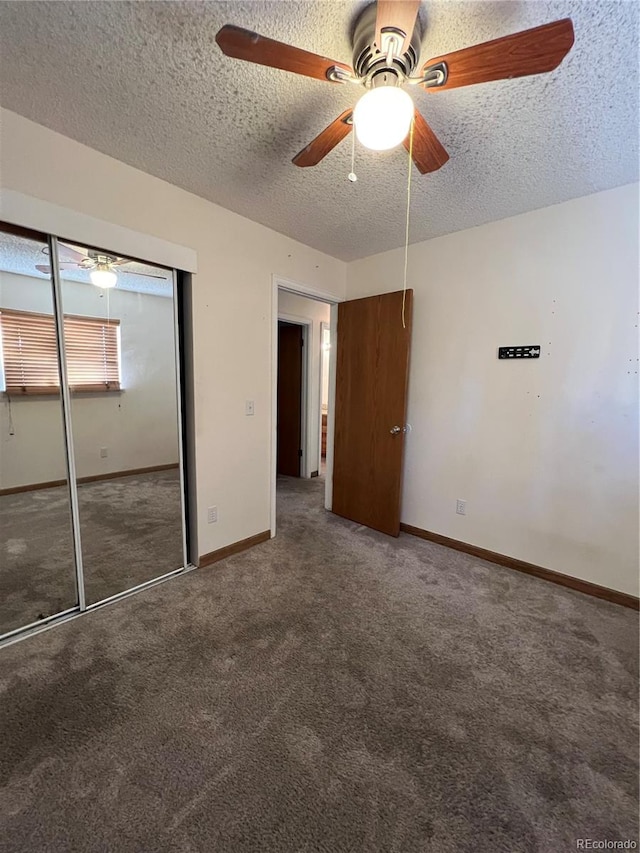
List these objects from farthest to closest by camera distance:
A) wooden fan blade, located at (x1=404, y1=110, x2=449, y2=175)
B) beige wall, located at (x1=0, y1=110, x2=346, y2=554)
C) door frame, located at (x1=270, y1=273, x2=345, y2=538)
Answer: door frame, located at (x1=270, y1=273, x2=345, y2=538) < beige wall, located at (x1=0, y1=110, x2=346, y2=554) < wooden fan blade, located at (x1=404, y1=110, x2=449, y2=175)

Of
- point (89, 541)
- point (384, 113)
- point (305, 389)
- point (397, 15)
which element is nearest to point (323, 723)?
point (89, 541)

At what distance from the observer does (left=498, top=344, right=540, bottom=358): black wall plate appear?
2.38m

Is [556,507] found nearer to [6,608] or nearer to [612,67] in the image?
[612,67]

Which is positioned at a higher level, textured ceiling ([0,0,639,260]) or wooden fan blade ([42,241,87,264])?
textured ceiling ([0,0,639,260])

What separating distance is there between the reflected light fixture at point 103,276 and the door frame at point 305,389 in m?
2.42

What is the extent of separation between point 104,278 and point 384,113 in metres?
1.77

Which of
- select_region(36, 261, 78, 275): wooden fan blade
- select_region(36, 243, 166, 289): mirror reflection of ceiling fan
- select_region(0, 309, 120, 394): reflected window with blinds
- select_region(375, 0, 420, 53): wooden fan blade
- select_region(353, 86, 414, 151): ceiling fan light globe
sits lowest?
select_region(0, 309, 120, 394): reflected window with blinds

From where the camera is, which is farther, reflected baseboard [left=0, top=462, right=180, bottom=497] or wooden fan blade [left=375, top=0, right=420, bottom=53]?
reflected baseboard [left=0, top=462, right=180, bottom=497]

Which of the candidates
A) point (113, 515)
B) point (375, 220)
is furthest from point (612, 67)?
point (113, 515)

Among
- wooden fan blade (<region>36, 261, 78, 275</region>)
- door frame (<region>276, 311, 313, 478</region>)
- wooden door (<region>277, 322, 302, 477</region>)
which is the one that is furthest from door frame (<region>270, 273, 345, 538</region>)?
wooden fan blade (<region>36, 261, 78, 275</region>)

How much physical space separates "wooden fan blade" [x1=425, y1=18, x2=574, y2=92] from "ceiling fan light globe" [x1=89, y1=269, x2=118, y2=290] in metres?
1.86

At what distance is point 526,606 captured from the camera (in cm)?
212

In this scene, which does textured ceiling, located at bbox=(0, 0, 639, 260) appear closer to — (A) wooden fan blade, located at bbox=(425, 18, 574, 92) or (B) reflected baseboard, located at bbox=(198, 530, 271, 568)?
(A) wooden fan blade, located at bbox=(425, 18, 574, 92)

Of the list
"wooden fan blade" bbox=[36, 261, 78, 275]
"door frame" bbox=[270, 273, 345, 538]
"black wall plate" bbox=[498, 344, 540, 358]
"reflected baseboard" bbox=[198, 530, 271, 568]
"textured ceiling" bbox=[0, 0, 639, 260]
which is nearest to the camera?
"textured ceiling" bbox=[0, 0, 639, 260]
